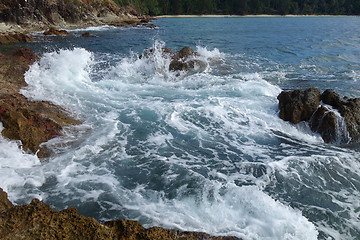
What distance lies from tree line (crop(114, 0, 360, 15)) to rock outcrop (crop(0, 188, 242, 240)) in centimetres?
9047

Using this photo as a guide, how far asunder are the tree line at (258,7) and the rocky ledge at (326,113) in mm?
86294

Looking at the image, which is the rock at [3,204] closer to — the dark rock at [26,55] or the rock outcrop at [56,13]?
the dark rock at [26,55]

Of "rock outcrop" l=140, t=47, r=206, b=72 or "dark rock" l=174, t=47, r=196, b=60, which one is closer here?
"rock outcrop" l=140, t=47, r=206, b=72

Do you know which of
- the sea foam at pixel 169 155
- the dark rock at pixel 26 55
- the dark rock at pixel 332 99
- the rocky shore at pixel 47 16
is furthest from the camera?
the rocky shore at pixel 47 16

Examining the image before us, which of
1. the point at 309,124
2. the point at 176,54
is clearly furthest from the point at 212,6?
the point at 309,124

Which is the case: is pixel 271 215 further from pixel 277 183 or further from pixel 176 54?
pixel 176 54

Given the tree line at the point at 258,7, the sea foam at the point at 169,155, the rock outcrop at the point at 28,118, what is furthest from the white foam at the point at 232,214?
the tree line at the point at 258,7

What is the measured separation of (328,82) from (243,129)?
22.2 feet

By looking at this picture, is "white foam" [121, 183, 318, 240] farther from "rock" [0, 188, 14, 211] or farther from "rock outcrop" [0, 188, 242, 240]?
"rock" [0, 188, 14, 211]

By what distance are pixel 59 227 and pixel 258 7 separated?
11000 centimetres

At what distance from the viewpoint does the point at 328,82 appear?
36.0ft

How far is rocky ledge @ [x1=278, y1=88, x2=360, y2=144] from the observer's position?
20.1 ft

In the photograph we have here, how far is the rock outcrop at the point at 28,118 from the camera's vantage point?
197 inches

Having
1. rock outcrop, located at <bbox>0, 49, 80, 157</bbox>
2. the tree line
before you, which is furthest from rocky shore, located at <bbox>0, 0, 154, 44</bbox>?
the tree line
